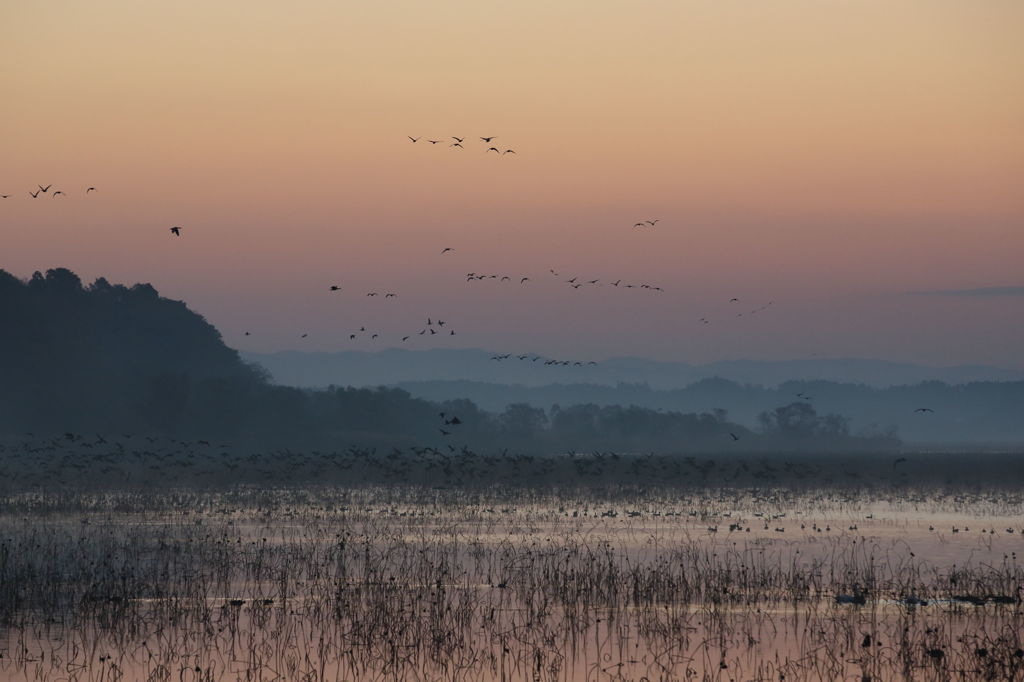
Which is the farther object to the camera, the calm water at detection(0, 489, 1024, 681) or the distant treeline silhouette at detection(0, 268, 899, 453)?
the distant treeline silhouette at detection(0, 268, 899, 453)

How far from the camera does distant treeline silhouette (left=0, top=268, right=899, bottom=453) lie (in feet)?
419

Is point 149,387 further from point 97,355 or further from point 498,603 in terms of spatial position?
point 498,603

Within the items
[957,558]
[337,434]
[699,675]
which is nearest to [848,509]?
[957,558]

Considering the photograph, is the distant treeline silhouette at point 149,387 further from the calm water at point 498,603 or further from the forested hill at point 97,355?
the calm water at point 498,603

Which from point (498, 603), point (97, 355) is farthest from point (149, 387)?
point (498, 603)

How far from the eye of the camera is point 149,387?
133 meters

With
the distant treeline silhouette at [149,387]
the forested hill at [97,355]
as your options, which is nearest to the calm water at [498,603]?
the distant treeline silhouette at [149,387]

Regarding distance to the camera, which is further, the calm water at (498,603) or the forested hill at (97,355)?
the forested hill at (97,355)

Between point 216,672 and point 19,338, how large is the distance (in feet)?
396

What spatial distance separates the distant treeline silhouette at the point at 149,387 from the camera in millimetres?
127750

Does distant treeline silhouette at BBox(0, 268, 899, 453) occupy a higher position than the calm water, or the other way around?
distant treeline silhouette at BBox(0, 268, 899, 453)

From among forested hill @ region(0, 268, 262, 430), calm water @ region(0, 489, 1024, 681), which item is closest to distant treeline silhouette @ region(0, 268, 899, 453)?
forested hill @ region(0, 268, 262, 430)

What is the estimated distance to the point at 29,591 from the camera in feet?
83.1

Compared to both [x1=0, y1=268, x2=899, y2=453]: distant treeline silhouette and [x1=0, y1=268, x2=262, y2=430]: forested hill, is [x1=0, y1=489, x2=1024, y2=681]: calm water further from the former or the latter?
[x1=0, y1=268, x2=262, y2=430]: forested hill
